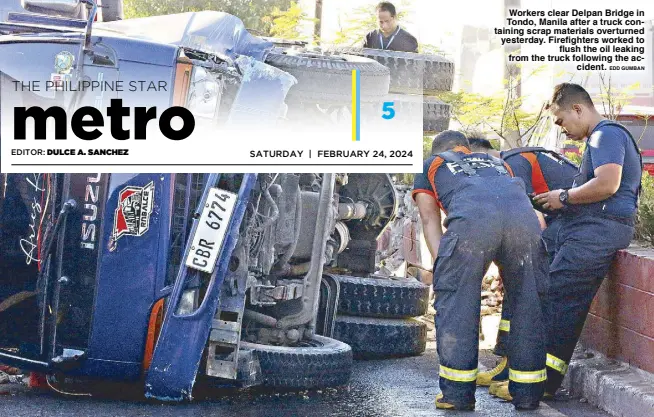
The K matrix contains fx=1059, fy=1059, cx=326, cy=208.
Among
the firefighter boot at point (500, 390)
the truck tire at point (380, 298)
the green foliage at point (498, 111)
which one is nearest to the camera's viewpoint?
the firefighter boot at point (500, 390)

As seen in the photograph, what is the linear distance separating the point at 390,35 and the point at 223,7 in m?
10.8

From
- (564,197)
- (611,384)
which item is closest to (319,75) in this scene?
(564,197)

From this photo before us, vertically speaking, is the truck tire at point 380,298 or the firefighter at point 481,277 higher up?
the firefighter at point 481,277

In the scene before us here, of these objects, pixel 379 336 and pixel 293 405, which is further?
pixel 379 336

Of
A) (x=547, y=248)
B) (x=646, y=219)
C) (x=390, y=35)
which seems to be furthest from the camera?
(x=390, y=35)

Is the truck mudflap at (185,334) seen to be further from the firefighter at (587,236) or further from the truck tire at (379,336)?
the truck tire at (379,336)

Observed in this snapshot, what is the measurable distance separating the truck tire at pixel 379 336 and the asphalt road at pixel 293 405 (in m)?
0.73

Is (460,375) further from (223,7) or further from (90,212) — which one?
(223,7)

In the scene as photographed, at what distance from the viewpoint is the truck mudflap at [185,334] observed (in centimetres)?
522

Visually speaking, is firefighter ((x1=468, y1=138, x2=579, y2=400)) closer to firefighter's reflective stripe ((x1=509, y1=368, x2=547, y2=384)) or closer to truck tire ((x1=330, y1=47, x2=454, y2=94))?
firefighter's reflective stripe ((x1=509, y1=368, x2=547, y2=384))

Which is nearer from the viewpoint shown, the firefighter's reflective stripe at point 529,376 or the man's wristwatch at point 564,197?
the firefighter's reflective stripe at point 529,376

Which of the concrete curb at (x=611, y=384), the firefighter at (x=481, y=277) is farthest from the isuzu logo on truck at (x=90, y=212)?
the concrete curb at (x=611, y=384)

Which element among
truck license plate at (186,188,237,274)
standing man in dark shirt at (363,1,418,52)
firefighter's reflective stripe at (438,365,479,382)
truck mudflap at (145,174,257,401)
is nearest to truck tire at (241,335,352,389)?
truck mudflap at (145,174,257,401)

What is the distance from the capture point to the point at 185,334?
522 centimetres
